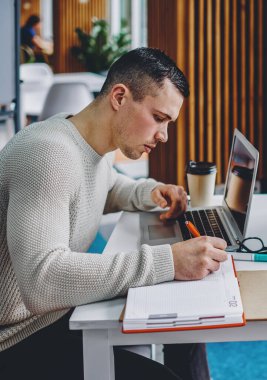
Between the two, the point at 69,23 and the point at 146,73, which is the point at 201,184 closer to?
the point at 146,73

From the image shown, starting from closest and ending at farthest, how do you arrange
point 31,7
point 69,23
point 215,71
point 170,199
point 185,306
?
point 185,306 → point 170,199 → point 215,71 → point 69,23 → point 31,7

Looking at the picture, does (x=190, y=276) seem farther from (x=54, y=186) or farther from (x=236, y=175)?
(x=236, y=175)

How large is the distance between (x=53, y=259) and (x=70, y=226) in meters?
0.27

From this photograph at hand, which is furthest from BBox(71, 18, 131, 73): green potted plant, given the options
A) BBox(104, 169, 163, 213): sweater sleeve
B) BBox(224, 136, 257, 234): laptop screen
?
BBox(224, 136, 257, 234): laptop screen

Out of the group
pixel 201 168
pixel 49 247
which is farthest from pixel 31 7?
pixel 49 247

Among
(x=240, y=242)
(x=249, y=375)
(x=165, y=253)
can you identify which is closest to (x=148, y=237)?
(x=240, y=242)

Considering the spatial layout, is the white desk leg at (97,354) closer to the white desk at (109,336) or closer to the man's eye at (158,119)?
the white desk at (109,336)

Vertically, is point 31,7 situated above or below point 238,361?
above

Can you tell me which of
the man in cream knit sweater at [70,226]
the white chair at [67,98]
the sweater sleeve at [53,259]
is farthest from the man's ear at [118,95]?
the white chair at [67,98]

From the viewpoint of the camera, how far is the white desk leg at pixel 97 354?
3.69ft

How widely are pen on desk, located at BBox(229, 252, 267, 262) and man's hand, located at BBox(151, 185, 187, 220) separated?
1.34 ft

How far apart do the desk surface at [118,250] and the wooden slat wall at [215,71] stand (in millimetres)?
1445

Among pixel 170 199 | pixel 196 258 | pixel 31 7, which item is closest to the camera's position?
pixel 196 258

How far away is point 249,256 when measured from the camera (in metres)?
1.44
